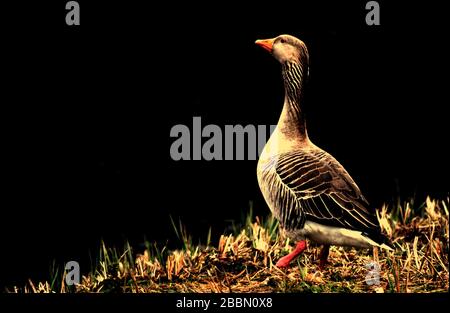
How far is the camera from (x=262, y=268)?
5602 millimetres

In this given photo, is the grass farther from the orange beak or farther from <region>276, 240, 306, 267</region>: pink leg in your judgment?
the orange beak

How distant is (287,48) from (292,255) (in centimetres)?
164

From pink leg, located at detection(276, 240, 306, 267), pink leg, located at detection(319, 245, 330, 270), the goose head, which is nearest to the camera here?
pink leg, located at detection(276, 240, 306, 267)

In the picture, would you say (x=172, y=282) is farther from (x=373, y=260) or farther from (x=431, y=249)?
(x=431, y=249)

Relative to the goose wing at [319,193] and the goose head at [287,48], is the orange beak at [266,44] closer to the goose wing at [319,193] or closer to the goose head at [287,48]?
the goose head at [287,48]

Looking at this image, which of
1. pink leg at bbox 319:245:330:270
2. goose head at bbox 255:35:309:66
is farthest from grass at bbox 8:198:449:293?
goose head at bbox 255:35:309:66

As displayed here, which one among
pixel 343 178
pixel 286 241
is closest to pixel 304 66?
pixel 343 178

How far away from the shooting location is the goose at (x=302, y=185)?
5156 mm

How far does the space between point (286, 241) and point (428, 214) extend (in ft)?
4.96

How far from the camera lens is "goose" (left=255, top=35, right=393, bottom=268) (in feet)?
16.9

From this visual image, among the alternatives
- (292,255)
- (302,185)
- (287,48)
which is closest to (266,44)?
(287,48)

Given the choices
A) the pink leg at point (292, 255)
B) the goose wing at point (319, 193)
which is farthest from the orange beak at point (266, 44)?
the pink leg at point (292, 255)

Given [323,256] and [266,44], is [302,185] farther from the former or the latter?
[266,44]

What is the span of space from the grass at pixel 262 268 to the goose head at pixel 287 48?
1.41 metres
